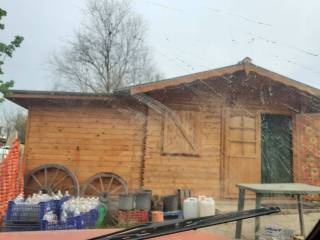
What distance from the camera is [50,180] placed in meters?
8.59

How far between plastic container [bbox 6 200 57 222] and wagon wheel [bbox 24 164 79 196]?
1875 millimetres

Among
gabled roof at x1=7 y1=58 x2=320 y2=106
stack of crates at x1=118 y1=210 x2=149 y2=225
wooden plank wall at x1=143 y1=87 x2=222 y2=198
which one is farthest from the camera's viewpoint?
wooden plank wall at x1=143 y1=87 x2=222 y2=198

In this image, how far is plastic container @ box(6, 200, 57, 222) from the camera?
637 centimetres

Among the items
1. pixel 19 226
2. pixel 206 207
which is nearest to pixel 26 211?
pixel 19 226

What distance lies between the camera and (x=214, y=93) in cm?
940

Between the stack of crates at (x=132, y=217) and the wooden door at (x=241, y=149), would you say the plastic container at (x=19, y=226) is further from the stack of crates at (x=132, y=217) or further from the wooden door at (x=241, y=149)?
the wooden door at (x=241, y=149)

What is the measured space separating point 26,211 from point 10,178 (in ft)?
4.20

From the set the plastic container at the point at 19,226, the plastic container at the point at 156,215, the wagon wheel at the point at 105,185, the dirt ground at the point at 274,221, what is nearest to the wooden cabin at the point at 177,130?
the wagon wheel at the point at 105,185

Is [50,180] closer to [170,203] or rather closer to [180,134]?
[170,203]

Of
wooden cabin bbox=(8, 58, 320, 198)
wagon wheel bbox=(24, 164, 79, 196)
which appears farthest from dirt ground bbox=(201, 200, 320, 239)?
wagon wheel bbox=(24, 164, 79, 196)

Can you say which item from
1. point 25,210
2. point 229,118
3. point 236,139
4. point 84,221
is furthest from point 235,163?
point 25,210

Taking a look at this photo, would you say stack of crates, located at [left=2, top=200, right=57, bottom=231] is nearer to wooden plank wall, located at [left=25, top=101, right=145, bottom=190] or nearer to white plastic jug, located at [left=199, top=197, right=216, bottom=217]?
wooden plank wall, located at [left=25, top=101, right=145, bottom=190]

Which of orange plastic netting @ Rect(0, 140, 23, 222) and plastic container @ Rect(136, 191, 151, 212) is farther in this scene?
plastic container @ Rect(136, 191, 151, 212)

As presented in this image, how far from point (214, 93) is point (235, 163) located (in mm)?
1931
